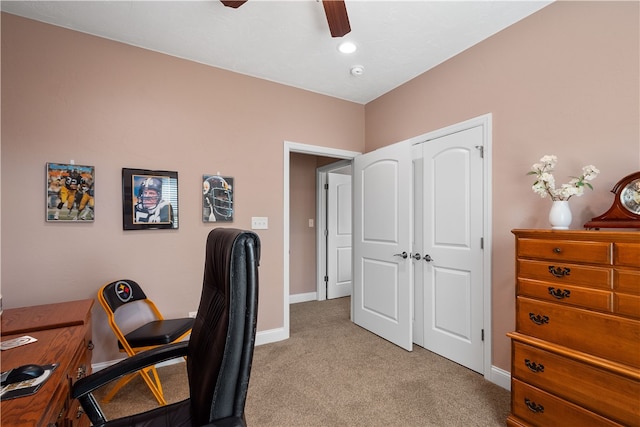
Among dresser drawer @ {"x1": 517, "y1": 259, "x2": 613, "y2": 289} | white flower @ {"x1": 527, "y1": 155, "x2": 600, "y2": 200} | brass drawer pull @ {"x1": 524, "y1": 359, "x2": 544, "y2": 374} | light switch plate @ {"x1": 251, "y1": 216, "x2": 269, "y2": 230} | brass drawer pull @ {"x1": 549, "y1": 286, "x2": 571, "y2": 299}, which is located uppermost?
white flower @ {"x1": 527, "y1": 155, "x2": 600, "y2": 200}

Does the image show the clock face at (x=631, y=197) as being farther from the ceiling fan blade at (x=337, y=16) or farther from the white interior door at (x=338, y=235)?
the white interior door at (x=338, y=235)

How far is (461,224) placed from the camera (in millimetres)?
2600

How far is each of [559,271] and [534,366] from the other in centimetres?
56

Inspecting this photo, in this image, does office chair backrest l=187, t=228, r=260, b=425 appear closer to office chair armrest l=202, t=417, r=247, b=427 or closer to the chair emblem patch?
office chair armrest l=202, t=417, r=247, b=427

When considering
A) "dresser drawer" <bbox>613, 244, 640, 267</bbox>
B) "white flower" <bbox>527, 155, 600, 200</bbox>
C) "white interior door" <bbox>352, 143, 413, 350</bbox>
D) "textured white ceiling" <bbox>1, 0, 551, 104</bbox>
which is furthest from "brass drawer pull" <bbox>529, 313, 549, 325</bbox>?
"textured white ceiling" <bbox>1, 0, 551, 104</bbox>

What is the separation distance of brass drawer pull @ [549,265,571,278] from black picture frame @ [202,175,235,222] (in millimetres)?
2548

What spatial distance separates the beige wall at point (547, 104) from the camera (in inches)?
68.8

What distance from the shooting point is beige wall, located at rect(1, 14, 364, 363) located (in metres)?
2.18

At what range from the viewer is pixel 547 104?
207cm

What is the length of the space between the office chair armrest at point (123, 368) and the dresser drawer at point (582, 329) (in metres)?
1.85

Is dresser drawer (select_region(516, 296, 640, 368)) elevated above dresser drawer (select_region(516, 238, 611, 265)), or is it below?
below

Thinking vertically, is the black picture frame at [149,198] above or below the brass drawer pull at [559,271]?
above

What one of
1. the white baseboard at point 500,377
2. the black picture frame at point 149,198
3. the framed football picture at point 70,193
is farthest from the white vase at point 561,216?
the framed football picture at point 70,193

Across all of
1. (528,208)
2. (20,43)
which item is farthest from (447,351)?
(20,43)
